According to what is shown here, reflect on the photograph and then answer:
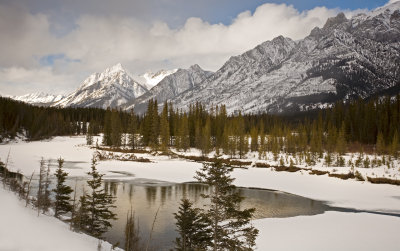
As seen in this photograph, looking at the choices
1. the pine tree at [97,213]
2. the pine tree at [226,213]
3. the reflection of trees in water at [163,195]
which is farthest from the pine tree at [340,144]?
the pine tree at [97,213]

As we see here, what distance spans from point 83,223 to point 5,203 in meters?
5.75

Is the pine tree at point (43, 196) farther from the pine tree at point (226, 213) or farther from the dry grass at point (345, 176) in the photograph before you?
the dry grass at point (345, 176)

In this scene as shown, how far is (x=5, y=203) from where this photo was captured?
31.0 ft

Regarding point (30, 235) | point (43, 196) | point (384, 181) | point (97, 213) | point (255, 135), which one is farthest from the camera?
point (255, 135)

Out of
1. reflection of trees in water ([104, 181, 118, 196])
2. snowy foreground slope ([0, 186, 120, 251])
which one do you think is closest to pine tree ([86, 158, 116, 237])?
snowy foreground slope ([0, 186, 120, 251])

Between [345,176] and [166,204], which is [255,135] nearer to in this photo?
[345,176]

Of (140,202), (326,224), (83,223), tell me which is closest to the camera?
(83,223)

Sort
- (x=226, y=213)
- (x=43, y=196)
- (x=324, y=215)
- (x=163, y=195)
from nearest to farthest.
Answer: (x=226, y=213)
(x=43, y=196)
(x=324, y=215)
(x=163, y=195)

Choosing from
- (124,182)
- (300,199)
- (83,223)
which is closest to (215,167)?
(83,223)

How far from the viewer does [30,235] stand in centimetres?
→ 725

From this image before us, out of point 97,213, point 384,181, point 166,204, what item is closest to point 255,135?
point 384,181

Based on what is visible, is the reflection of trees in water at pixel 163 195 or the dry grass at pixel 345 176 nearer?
the reflection of trees in water at pixel 163 195

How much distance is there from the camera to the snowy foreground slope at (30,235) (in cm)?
663

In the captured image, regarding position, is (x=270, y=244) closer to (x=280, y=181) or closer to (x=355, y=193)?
(x=355, y=193)
